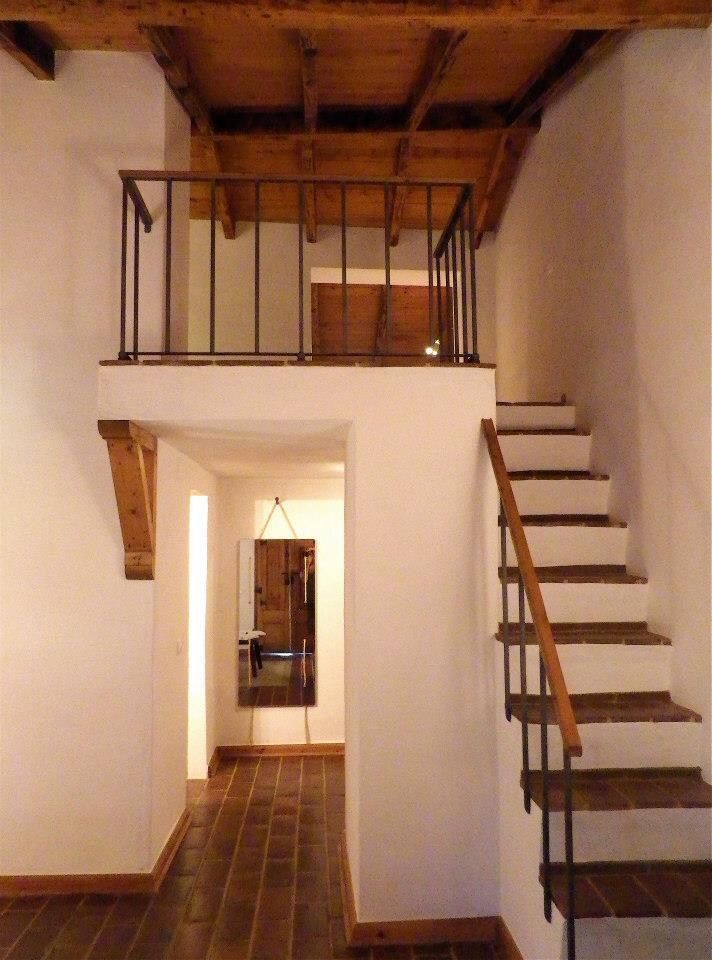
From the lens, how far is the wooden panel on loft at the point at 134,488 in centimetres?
300

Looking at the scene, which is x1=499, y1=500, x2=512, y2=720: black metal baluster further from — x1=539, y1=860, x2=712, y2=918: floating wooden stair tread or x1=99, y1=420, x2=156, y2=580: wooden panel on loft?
x1=99, y1=420, x2=156, y2=580: wooden panel on loft

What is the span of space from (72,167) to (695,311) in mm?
3098

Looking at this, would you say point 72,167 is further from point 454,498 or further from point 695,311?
point 695,311

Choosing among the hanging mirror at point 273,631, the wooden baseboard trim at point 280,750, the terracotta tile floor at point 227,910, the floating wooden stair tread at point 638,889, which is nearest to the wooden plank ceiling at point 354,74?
the hanging mirror at point 273,631

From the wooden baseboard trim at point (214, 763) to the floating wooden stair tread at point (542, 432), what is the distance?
3.26 m

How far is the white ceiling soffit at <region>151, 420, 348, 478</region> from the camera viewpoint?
10.4 ft

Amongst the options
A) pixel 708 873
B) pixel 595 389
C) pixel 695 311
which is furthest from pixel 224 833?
pixel 695 311

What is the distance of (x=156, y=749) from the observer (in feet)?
11.5

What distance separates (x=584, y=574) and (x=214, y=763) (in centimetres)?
338

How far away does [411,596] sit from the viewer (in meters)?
2.97

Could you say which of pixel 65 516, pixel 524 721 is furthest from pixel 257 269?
pixel 524 721

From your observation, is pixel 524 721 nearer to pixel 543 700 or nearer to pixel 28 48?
pixel 543 700

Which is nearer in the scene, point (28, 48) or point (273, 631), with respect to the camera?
point (28, 48)

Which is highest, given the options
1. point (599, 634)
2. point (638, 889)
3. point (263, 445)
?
point (263, 445)
